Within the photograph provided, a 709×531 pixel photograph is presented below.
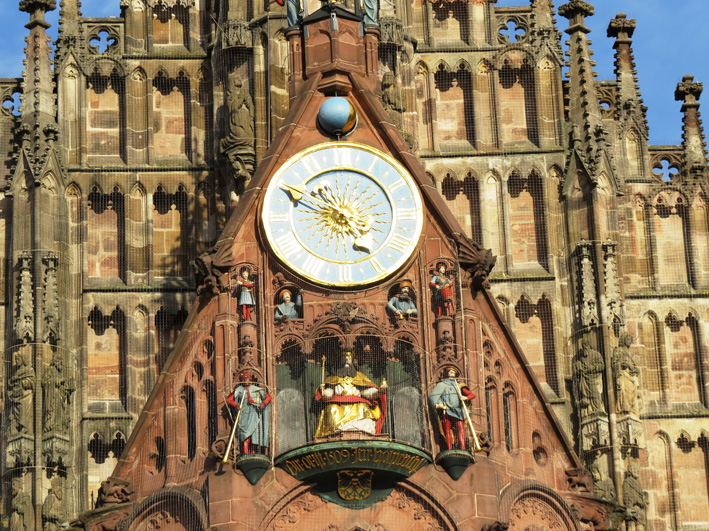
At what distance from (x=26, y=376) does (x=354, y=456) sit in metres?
6.02

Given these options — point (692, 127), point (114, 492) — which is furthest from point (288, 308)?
point (692, 127)

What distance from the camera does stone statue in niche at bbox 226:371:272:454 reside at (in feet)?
113

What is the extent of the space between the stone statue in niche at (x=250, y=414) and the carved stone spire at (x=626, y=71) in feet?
31.7

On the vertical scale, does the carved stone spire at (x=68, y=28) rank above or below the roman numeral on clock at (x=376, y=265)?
above

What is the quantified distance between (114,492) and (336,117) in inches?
233

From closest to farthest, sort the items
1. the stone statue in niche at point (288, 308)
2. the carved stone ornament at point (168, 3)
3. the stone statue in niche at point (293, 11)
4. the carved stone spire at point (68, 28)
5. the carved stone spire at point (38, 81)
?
the stone statue in niche at point (288, 308) → the stone statue in niche at point (293, 11) → the carved stone spire at point (38, 81) → the carved stone spire at point (68, 28) → the carved stone ornament at point (168, 3)

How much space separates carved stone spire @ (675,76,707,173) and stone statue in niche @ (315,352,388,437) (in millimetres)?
8602

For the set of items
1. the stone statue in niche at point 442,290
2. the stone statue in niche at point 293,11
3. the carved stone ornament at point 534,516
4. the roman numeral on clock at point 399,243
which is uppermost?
the stone statue in niche at point 293,11

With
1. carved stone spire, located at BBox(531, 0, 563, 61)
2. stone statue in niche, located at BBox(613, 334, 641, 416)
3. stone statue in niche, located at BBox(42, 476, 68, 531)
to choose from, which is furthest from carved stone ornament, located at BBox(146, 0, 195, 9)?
stone statue in niche, located at BBox(613, 334, 641, 416)

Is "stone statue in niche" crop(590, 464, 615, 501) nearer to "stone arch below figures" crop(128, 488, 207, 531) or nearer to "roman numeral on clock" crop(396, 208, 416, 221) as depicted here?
"roman numeral on clock" crop(396, 208, 416, 221)

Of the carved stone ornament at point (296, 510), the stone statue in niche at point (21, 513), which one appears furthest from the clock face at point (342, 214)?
the stone statue in niche at point (21, 513)

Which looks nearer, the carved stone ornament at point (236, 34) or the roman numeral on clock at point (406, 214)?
the roman numeral on clock at point (406, 214)

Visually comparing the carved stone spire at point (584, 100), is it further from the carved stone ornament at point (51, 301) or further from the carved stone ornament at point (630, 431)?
the carved stone ornament at point (51, 301)

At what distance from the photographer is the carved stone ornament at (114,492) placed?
117 feet
